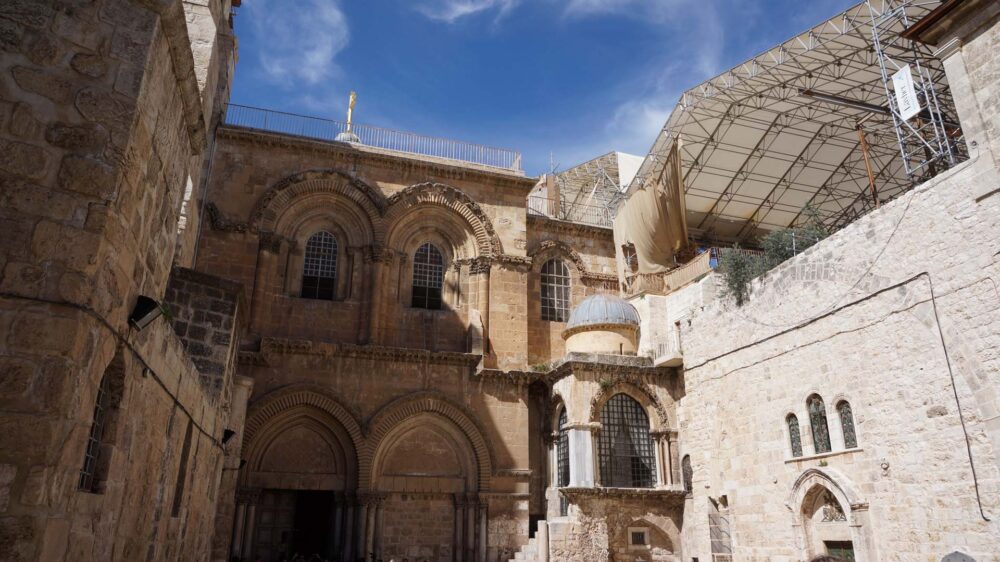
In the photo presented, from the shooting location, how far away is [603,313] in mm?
18328

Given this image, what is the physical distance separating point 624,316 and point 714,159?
9030 mm

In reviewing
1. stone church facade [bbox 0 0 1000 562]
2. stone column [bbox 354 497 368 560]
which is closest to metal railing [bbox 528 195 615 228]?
stone church facade [bbox 0 0 1000 562]

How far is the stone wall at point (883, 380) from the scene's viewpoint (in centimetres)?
1029

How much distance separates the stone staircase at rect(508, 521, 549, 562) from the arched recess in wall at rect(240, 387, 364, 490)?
4198mm

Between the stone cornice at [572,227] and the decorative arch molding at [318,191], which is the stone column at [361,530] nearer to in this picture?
the decorative arch molding at [318,191]

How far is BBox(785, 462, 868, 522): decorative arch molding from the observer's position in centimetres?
1193

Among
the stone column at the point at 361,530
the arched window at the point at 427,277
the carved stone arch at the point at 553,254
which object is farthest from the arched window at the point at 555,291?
the stone column at the point at 361,530

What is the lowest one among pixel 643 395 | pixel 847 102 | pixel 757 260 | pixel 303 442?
pixel 303 442

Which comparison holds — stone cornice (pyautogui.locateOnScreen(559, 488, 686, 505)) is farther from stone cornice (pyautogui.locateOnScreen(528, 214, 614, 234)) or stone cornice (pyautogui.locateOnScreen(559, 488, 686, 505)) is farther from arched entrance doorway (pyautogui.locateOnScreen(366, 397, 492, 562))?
stone cornice (pyautogui.locateOnScreen(528, 214, 614, 234))

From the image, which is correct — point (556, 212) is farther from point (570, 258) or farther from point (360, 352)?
point (360, 352)

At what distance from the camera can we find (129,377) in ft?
18.6

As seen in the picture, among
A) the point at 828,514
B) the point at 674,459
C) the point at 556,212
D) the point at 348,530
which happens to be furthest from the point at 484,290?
the point at 828,514

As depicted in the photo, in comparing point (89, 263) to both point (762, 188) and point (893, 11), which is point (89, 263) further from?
point (762, 188)

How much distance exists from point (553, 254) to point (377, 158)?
5734 millimetres
